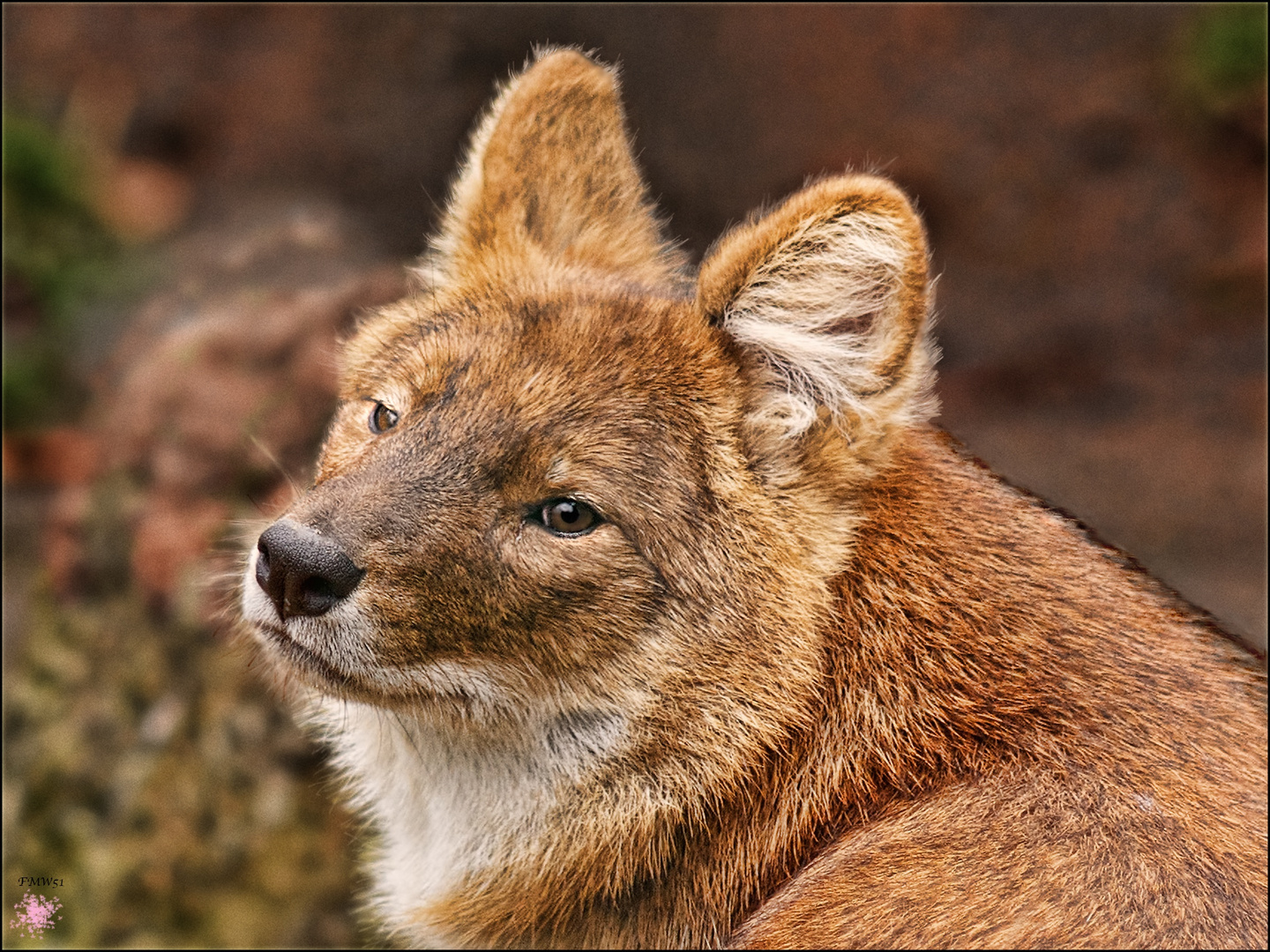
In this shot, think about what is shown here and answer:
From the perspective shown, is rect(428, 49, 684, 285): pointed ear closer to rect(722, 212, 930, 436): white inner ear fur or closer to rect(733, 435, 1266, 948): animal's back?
rect(722, 212, 930, 436): white inner ear fur

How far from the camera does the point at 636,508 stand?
423cm

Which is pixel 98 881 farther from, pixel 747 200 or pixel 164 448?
pixel 747 200

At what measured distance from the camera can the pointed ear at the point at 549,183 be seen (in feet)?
16.9

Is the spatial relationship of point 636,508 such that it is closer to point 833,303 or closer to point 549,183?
point 833,303

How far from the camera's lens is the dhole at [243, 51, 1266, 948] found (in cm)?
396

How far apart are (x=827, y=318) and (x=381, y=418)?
5.71ft

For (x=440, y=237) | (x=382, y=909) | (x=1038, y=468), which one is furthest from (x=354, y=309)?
(x=1038, y=468)

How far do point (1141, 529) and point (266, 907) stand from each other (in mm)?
A: 6425

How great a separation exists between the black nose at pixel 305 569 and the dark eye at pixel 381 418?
795mm

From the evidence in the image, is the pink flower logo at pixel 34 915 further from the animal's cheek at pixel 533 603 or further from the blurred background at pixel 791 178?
the blurred background at pixel 791 178

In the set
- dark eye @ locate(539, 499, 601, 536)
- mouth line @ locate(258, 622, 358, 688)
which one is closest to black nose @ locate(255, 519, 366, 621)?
mouth line @ locate(258, 622, 358, 688)

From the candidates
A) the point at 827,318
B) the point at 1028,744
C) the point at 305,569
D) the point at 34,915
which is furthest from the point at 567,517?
the point at 34,915

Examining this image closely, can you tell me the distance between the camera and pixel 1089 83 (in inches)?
370

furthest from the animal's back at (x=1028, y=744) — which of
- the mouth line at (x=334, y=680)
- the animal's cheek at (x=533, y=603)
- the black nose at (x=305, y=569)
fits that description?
the black nose at (x=305, y=569)
